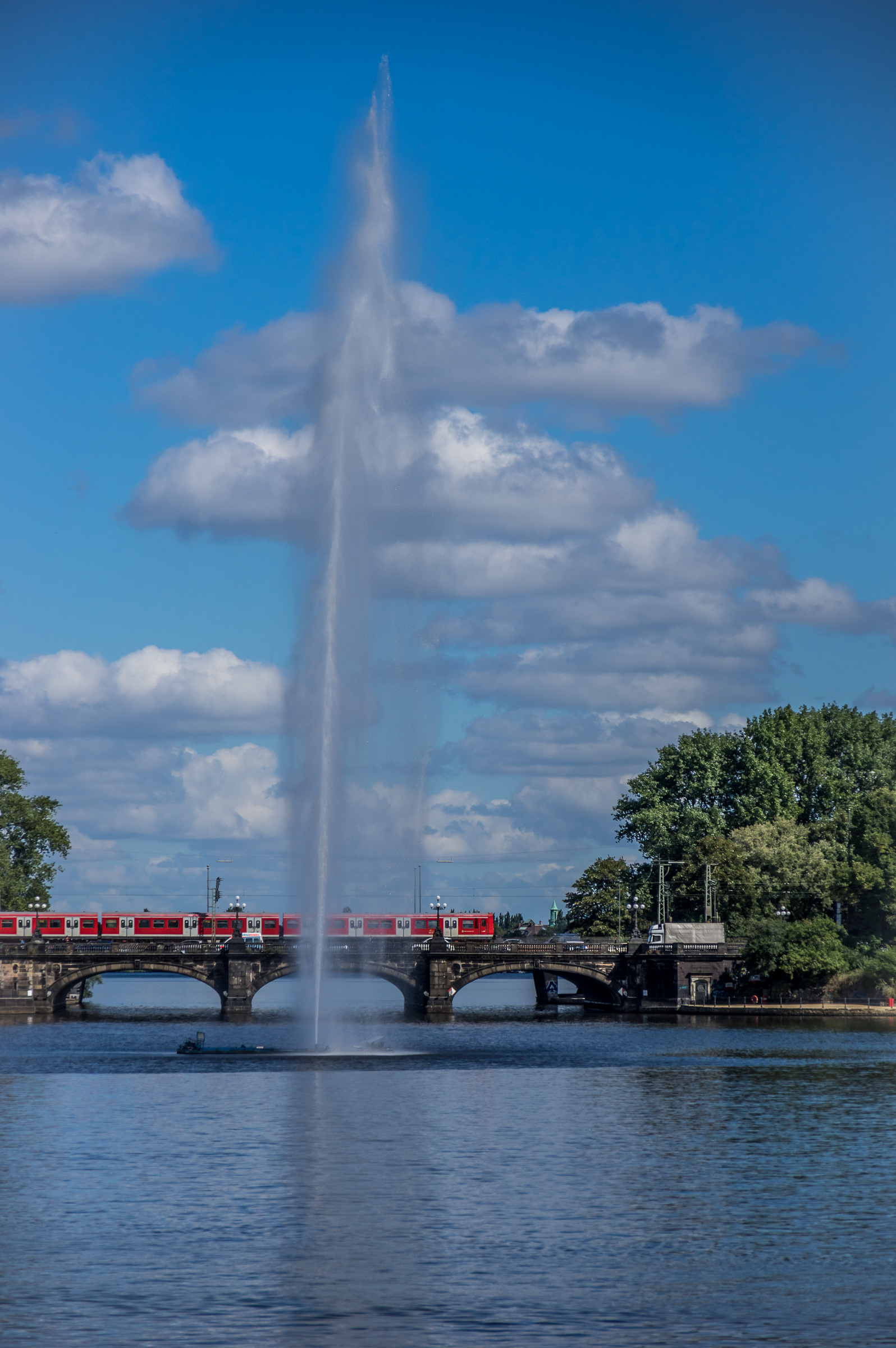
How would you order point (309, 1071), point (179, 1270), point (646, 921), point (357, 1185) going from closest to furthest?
1. point (179, 1270)
2. point (357, 1185)
3. point (309, 1071)
4. point (646, 921)

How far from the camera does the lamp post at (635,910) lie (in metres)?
129

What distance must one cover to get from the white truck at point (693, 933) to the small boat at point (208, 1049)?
Answer: 4464cm

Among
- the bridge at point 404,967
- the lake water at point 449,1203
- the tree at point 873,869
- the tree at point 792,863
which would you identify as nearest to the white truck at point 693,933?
the bridge at point 404,967

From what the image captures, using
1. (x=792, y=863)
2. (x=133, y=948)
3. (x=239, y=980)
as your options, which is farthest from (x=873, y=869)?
(x=133, y=948)

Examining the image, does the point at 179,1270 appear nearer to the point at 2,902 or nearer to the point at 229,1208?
the point at 229,1208

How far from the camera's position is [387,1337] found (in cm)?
2684

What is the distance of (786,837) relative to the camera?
12306cm

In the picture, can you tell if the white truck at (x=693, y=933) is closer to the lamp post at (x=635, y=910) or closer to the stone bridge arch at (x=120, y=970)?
the lamp post at (x=635, y=910)

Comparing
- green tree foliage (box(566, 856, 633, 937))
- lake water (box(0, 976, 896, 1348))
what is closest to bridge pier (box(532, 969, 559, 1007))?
green tree foliage (box(566, 856, 633, 937))

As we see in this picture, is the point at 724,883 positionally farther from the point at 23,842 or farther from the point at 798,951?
the point at 23,842

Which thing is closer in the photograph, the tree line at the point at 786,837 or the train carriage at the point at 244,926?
the tree line at the point at 786,837

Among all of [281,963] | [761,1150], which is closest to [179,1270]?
[761,1150]

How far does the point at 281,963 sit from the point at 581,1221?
84330 millimetres

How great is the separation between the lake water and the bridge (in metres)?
42.4
